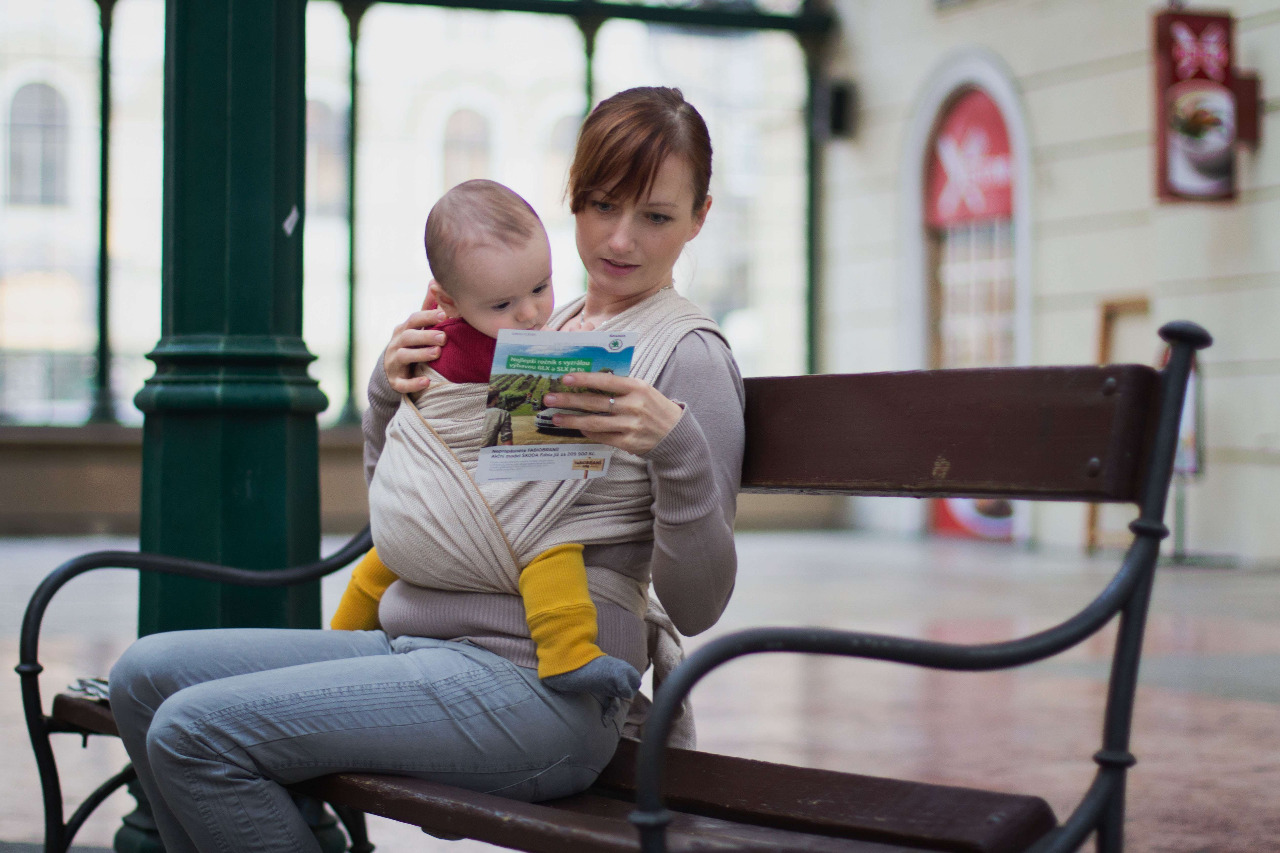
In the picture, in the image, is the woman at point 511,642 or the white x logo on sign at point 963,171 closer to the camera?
the woman at point 511,642

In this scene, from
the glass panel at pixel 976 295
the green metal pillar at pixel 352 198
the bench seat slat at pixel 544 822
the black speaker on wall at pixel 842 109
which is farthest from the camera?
the black speaker on wall at pixel 842 109

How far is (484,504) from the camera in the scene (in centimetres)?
206

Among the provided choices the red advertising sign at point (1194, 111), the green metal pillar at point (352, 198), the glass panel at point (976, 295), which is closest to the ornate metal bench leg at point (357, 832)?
the red advertising sign at point (1194, 111)

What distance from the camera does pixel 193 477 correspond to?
2.87m

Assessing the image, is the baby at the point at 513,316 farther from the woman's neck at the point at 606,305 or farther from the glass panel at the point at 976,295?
the glass panel at the point at 976,295

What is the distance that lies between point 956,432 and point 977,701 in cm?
335

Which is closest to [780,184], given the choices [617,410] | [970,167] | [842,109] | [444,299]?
[842,109]

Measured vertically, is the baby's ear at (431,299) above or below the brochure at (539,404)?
above

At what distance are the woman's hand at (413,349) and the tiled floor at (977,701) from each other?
1.38 metres

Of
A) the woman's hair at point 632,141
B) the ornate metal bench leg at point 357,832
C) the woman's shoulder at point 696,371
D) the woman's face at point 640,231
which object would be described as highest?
the woman's hair at point 632,141

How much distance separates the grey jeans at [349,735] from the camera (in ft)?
6.38

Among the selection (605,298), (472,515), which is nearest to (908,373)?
(605,298)

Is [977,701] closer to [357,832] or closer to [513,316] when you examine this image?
[357,832]

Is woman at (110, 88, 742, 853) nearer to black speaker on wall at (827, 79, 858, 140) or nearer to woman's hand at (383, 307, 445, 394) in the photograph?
woman's hand at (383, 307, 445, 394)
